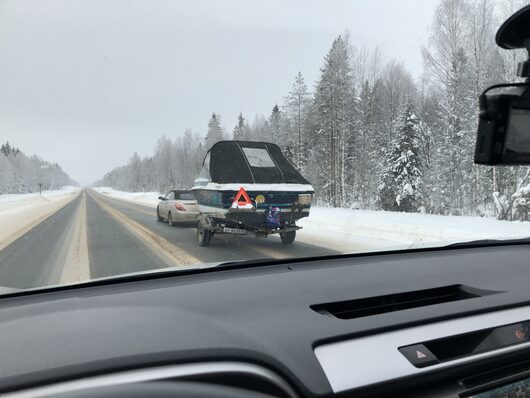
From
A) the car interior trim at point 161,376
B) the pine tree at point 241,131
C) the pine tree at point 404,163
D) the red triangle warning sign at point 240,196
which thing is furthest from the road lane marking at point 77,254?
the pine tree at point 404,163

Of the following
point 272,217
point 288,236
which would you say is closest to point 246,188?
point 272,217

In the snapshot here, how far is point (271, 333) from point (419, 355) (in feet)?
1.89

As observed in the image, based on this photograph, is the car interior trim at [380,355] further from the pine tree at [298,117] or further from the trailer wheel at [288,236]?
the trailer wheel at [288,236]

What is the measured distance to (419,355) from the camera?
5.50 feet

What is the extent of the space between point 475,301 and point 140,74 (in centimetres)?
244

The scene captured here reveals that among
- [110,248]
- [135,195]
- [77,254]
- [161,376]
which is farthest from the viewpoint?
[135,195]

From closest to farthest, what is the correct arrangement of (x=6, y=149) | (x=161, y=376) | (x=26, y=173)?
(x=161, y=376), (x=6, y=149), (x=26, y=173)

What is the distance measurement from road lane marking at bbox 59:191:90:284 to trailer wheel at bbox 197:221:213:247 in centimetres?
81

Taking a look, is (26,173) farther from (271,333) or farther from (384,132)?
(384,132)

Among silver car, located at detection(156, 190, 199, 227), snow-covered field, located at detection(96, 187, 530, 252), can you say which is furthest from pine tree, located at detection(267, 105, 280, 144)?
silver car, located at detection(156, 190, 199, 227)

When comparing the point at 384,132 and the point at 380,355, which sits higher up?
the point at 384,132

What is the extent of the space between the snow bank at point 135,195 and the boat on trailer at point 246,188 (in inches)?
22.0

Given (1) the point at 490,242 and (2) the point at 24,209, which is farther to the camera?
(1) the point at 490,242

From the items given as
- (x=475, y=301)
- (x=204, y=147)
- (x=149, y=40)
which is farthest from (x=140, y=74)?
(x=475, y=301)
